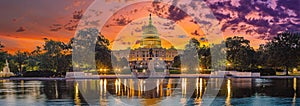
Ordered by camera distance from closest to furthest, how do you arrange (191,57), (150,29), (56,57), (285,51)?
(285,51) < (56,57) < (191,57) < (150,29)

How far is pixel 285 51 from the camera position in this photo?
5934 centimetres

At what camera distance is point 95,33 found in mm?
64875

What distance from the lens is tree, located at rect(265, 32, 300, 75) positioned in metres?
59.3

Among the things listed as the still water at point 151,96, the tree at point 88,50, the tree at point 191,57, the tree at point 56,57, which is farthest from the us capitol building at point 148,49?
the still water at point 151,96

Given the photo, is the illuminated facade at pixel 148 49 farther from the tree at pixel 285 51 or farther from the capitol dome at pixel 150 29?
the tree at pixel 285 51

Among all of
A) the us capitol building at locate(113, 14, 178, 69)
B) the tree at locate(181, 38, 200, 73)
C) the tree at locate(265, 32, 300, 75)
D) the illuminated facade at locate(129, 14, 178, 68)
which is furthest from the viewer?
the illuminated facade at locate(129, 14, 178, 68)

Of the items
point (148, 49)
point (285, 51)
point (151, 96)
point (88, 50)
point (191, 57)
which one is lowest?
point (151, 96)

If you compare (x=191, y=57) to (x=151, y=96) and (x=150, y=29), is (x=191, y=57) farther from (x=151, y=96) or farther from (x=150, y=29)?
(x=150, y=29)

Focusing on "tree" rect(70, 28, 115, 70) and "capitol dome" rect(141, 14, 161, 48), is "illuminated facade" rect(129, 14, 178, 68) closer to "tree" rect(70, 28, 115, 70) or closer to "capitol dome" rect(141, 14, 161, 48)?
"capitol dome" rect(141, 14, 161, 48)

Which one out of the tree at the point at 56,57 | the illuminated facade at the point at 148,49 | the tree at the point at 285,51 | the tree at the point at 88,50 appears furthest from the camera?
the illuminated facade at the point at 148,49

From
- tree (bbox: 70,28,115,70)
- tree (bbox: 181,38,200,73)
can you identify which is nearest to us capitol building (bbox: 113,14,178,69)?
tree (bbox: 181,38,200,73)

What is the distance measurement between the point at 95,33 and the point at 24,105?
154ft

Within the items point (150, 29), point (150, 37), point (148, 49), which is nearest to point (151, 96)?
point (148, 49)

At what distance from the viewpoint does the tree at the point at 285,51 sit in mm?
59281
